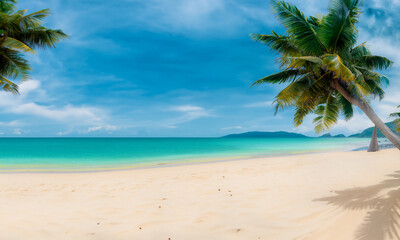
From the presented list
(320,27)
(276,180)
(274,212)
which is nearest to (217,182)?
(276,180)

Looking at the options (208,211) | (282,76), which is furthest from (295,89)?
(208,211)

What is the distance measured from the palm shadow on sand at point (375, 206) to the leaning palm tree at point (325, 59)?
1.24m

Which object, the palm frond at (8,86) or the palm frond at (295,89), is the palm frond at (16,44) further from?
the palm frond at (295,89)

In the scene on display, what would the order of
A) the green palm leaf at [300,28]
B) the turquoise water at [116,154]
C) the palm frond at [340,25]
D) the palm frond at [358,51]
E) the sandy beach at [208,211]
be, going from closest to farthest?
the sandy beach at [208,211] < the palm frond at [340,25] < the green palm leaf at [300,28] < the palm frond at [358,51] < the turquoise water at [116,154]

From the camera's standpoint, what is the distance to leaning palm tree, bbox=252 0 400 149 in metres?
5.45

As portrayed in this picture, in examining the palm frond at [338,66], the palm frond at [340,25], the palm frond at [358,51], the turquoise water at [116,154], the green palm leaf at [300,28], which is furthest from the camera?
the turquoise water at [116,154]

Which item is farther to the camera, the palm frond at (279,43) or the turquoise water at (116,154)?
the turquoise water at (116,154)

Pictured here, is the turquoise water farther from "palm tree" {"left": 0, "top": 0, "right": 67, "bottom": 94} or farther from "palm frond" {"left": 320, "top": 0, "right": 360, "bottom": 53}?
"palm frond" {"left": 320, "top": 0, "right": 360, "bottom": 53}

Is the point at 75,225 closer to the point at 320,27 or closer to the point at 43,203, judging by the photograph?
the point at 43,203

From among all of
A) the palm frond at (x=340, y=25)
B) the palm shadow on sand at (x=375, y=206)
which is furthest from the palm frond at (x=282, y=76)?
the palm shadow on sand at (x=375, y=206)

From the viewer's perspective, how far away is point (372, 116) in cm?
536

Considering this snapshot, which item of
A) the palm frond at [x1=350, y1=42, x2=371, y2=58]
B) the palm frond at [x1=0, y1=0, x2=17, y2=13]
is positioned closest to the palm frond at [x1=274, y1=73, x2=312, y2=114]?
the palm frond at [x1=350, y1=42, x2=371, y2=58]

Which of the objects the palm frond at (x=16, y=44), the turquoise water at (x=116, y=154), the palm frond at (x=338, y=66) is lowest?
the turquoise water at (x=116, y=154)

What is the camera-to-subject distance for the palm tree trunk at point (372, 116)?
4.95 meters
